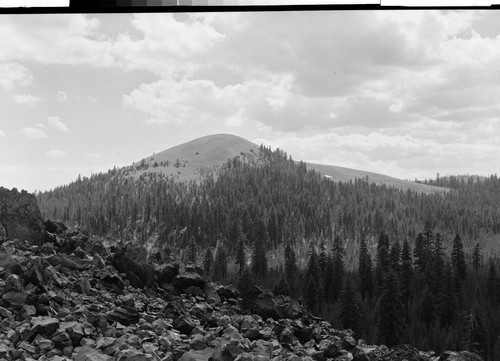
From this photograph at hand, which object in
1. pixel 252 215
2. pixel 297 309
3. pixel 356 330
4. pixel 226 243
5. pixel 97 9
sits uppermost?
pixel 97 9

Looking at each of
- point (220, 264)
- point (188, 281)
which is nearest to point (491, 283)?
point (220, 264)

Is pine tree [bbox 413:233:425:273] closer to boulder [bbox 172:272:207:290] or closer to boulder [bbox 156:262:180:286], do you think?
boulder [bbox 172:272:207:290]

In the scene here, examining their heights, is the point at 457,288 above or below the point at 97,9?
below

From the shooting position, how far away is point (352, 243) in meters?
18.2

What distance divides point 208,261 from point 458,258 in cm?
1155

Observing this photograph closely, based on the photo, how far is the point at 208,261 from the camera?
14789 millimetres

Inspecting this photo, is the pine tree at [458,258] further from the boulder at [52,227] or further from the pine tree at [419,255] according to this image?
the boulder at [52,227]

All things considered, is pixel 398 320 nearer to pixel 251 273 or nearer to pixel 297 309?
pixel 297 309

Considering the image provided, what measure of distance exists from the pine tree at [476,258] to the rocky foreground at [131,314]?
6.33 meters

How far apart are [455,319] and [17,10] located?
19.3 metres

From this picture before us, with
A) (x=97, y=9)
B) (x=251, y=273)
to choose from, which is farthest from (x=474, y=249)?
(x=97, y=9)

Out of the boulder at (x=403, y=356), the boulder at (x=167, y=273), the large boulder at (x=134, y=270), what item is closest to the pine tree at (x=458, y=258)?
the boulder at (x=403, y=356)

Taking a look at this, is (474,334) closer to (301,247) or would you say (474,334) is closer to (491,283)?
(491,283)

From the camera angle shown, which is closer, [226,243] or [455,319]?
[226,243]
